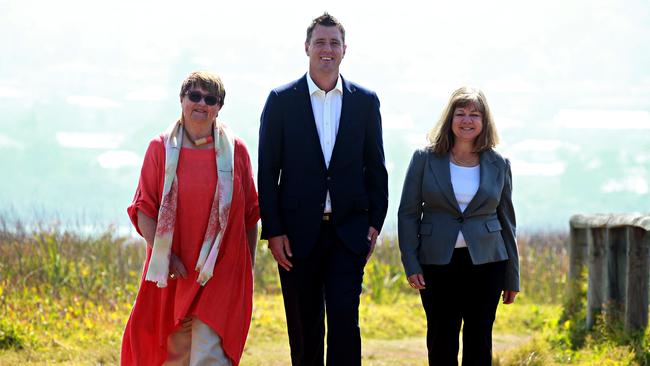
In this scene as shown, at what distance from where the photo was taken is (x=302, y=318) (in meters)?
6.27

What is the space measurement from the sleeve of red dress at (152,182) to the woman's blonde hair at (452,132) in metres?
1.71

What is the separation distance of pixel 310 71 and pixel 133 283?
6.50 meters

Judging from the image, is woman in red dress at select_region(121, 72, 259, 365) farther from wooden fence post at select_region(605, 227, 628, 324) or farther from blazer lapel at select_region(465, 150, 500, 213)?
wooden fence post at select_region(605, 227, 628, 324)

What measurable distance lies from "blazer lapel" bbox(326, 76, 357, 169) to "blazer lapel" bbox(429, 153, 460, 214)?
584 millimetres

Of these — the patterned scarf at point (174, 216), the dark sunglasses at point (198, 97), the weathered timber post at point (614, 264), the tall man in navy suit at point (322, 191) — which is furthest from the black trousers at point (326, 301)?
the weathered timber post at point (614, 264)

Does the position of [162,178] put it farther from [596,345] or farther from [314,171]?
[596,345]

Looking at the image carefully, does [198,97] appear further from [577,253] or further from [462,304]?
A: [577,253]

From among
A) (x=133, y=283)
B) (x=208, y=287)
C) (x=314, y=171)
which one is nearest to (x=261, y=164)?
(x=314, y=171)

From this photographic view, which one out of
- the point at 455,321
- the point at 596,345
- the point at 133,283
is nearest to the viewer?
the point at 455,321

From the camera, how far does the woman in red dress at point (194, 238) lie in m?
5.87

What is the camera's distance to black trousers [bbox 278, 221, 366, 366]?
6.06m

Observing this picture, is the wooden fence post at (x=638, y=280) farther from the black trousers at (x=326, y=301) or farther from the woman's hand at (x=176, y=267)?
the woman's hand at (x=176, y=267)

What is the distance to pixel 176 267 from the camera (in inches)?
233

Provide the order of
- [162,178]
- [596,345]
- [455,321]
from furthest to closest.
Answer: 1. [596,345]
2. [455,321]
3. [162,178]
